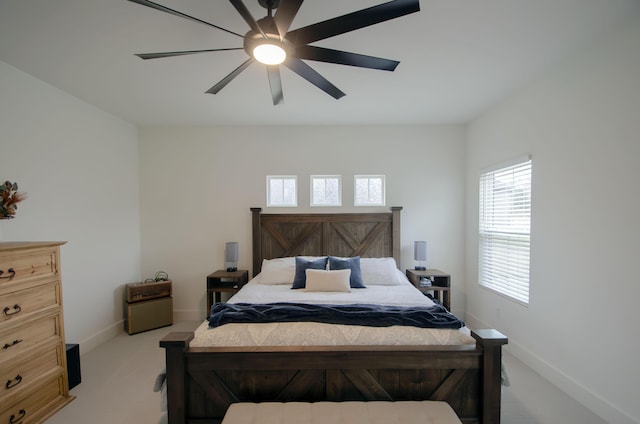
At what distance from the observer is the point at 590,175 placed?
2.15 meters

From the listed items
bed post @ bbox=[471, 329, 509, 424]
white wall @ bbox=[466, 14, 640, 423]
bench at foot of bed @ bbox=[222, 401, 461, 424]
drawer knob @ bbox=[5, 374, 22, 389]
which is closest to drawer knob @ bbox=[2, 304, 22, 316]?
drawer knob @ bbox=[5, 374, 22, 389]

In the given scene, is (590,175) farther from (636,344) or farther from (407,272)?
(407,272)

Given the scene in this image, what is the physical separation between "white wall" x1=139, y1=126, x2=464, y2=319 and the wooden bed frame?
2.31 meters

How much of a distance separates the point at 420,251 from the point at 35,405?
13.2 feet

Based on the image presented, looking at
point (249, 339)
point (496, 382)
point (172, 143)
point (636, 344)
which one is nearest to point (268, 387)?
point (249, 339)

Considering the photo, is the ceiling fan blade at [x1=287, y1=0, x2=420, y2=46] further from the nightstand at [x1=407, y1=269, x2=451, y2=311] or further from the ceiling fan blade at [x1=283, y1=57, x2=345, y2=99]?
the nightstand at [x1=407, y1=269, x2=451, y2=311]

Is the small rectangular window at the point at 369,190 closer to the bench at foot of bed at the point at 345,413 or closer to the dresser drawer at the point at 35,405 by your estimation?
the bench at foot of bed at the point at 345,413

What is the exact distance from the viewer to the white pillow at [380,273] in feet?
11.0

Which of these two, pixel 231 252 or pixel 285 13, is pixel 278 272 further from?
pixel 285 13

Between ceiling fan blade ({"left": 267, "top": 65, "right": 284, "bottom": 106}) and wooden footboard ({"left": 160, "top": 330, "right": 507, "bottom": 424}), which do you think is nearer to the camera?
wooden footboard ({"left": 160, "top": 330, "right": 507, "bottom": 424})

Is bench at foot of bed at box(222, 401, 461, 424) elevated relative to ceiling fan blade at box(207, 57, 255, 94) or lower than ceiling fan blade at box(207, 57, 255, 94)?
lower

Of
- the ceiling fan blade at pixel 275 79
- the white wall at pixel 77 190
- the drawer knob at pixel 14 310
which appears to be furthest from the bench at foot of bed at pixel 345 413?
the white wall at pixel 77 190

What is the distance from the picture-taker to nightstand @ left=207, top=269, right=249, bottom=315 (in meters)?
3.58

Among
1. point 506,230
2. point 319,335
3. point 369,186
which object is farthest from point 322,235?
point 506,230
